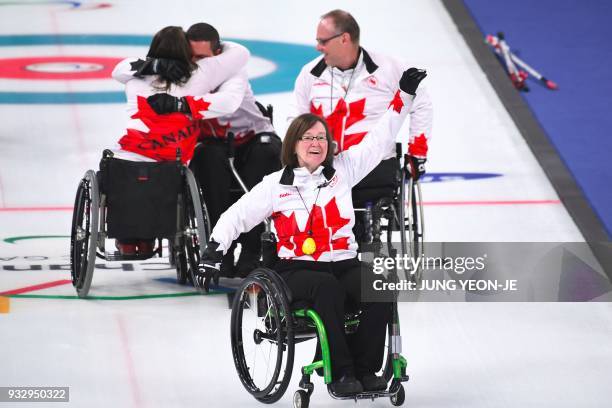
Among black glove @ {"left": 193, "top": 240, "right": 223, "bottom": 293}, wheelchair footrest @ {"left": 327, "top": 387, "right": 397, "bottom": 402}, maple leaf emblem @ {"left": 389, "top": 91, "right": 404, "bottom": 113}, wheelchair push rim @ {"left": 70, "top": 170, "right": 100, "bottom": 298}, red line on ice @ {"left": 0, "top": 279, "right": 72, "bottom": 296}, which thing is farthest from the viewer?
red line on ice @ {"left": 0, "top": 279, "right": 72, "bottom": 296}

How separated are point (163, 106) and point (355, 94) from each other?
861mm

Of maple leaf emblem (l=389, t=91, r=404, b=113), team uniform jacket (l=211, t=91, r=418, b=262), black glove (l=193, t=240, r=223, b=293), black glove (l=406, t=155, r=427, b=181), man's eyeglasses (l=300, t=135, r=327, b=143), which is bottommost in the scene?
black glove (l=193, t=240, r=223, b=293)

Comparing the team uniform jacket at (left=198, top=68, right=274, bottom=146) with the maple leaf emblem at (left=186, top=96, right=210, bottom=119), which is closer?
the maple leaf emblem at (left=186, top=96, right=210, bottom=119)

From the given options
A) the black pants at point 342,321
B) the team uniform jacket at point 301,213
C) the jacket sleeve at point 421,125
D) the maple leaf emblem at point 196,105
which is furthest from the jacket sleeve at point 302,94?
the black pants at point 342,321

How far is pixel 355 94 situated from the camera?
5.88m

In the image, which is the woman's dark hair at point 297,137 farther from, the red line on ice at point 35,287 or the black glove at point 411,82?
the red line on ice at point 35,287

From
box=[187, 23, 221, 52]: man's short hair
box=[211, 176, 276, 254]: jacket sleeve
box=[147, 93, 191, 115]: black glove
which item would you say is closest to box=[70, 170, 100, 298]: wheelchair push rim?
box=[147, 93, 191, 115]: black glove

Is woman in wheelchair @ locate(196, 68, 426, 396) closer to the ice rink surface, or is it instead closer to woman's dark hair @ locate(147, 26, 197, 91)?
the ice rink surface

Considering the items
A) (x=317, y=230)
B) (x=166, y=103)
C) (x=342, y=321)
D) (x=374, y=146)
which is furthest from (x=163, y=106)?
(x=342, y=321)

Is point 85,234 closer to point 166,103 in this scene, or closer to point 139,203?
point 139,203

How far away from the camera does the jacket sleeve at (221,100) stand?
590 cm

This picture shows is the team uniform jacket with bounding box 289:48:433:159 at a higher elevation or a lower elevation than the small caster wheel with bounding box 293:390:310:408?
higher

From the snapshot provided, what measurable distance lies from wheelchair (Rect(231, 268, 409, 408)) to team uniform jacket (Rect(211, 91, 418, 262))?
0.68 ft

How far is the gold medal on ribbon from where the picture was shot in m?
4.53
